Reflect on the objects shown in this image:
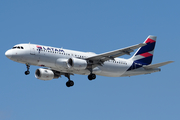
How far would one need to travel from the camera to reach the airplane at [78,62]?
1763 inches

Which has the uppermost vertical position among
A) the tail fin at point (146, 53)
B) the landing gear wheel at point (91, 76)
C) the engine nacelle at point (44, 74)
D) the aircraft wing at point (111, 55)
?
the tail fin at point (146, 53)

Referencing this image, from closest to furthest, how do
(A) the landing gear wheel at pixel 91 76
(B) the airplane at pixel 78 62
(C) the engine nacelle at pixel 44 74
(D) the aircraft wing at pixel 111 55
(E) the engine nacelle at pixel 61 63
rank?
(B) the airplane at pixel 78 62 < (D) the aircraft wing at pixel 111 55 < (E) the engine nacelle at pixel 61 63 < (A) the landing gear wheel at pixel 91 76 < (C) the engine nacelle at pixel 44 74

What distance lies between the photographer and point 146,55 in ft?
188

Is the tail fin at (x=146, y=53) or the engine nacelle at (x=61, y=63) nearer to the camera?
the engine nacelle at (x=61, y=63)

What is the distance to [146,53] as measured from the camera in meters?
57.5

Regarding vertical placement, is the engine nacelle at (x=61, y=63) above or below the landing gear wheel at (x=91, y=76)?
above

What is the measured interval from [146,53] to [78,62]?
15514 mm

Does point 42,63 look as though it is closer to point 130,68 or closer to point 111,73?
point 111,73

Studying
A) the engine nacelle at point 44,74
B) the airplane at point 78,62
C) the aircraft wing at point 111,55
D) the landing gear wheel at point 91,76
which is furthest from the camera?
the engine nacelle at point 44,74

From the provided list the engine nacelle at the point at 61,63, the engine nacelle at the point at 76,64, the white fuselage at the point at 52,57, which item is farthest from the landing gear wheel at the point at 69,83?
the engine nacelle at the point at 61,63

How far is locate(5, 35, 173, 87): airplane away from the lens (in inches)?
1763

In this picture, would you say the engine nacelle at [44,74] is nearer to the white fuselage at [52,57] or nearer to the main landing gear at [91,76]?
the white fuselage at [52,57]

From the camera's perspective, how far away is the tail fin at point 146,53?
56031 mm

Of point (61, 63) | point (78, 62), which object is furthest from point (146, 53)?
point (61, 63)
